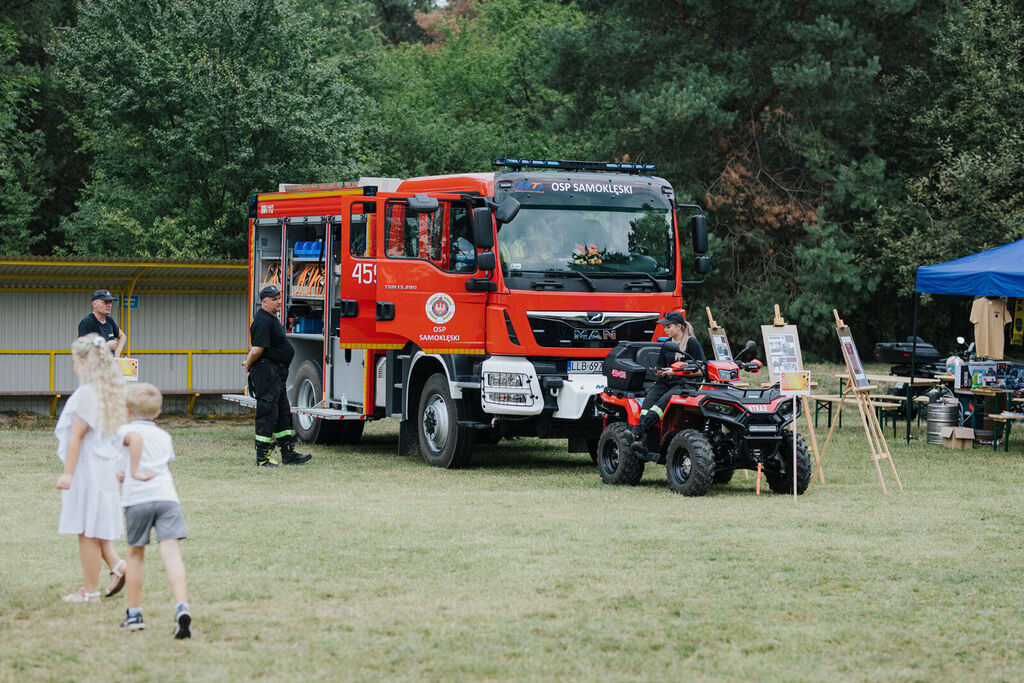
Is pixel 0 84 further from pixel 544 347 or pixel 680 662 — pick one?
pixel 680 662

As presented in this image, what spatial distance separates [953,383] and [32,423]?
13.2 meters

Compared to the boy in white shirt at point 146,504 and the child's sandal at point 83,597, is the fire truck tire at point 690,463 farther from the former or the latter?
the boy in white shirt at point 146,504

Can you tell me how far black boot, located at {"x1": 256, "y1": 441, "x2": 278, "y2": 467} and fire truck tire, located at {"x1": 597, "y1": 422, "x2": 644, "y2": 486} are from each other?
3.69 metres

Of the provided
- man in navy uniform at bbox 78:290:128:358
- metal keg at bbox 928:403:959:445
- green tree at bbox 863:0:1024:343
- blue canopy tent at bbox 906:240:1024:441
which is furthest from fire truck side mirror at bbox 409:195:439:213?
green tree at bbox 863:0:1024:343

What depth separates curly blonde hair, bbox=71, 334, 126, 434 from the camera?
270 inches

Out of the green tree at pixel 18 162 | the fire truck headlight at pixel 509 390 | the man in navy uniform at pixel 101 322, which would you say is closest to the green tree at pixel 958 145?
the fire truck headlight at pixel 509 390

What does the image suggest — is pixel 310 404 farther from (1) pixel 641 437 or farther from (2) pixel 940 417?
(2) pixel 940 417

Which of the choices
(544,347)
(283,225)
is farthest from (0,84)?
(544,347)

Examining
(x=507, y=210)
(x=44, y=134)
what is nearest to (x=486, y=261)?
(x=507, y=210)

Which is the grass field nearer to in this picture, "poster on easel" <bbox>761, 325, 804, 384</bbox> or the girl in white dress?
the girl in white dress

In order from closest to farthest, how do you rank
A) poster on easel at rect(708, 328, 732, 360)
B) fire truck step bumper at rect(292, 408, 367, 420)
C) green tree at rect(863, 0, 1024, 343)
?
fire truck step bumper at rect(292, 408, 367, 420)
poster on easel at rect(708, 328, 732, 360)
green tree at rect(863, 0, 1024, 343)

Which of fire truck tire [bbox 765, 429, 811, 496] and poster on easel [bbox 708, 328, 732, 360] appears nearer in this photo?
fire truck tire [bbox 765, 429, 811, 496]

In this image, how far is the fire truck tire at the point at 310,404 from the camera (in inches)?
681

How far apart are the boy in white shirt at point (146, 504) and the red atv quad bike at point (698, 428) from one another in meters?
6.24
